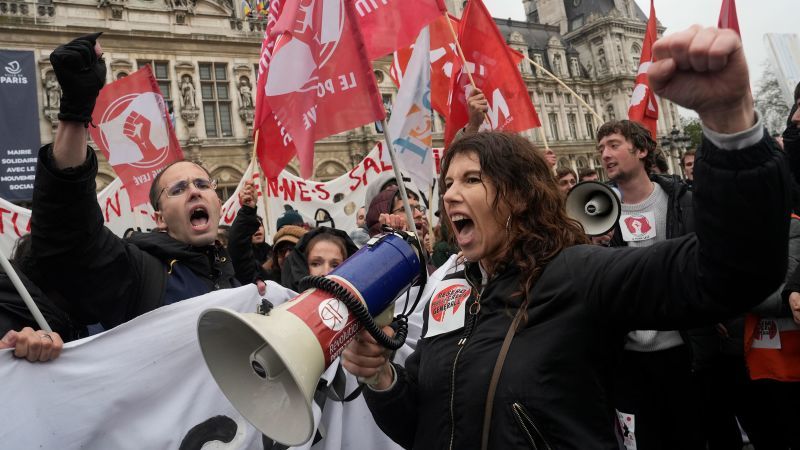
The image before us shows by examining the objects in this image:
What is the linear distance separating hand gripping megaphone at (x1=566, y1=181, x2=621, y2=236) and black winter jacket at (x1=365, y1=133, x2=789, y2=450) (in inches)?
52.6

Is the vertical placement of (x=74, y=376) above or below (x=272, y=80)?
below

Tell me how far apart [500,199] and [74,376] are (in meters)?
1.77

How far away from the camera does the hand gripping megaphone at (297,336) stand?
1.32 meters

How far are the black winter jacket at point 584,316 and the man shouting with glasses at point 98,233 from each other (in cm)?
114

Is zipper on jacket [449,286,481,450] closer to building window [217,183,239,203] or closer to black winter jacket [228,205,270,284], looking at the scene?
black winter jacket [228,205,270,284]

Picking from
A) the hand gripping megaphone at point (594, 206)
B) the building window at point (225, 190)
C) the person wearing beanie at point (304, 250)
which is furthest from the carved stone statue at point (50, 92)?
the hand gripping megaphone at point (594, 206)

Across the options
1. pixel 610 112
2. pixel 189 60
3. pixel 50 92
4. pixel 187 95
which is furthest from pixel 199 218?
pixel 610 112

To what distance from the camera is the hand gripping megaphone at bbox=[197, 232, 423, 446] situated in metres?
1.32

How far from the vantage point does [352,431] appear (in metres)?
2.80

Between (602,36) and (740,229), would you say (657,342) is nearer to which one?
(740,229)

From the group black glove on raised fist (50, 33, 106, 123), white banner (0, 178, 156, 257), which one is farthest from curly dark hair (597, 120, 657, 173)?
white banner (0, 178, 156, 257)

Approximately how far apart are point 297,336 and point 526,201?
0.79 meters

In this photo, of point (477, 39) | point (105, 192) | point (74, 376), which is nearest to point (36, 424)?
point (74, 376)

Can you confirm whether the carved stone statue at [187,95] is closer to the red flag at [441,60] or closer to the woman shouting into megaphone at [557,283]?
the red flag at [441,60]
